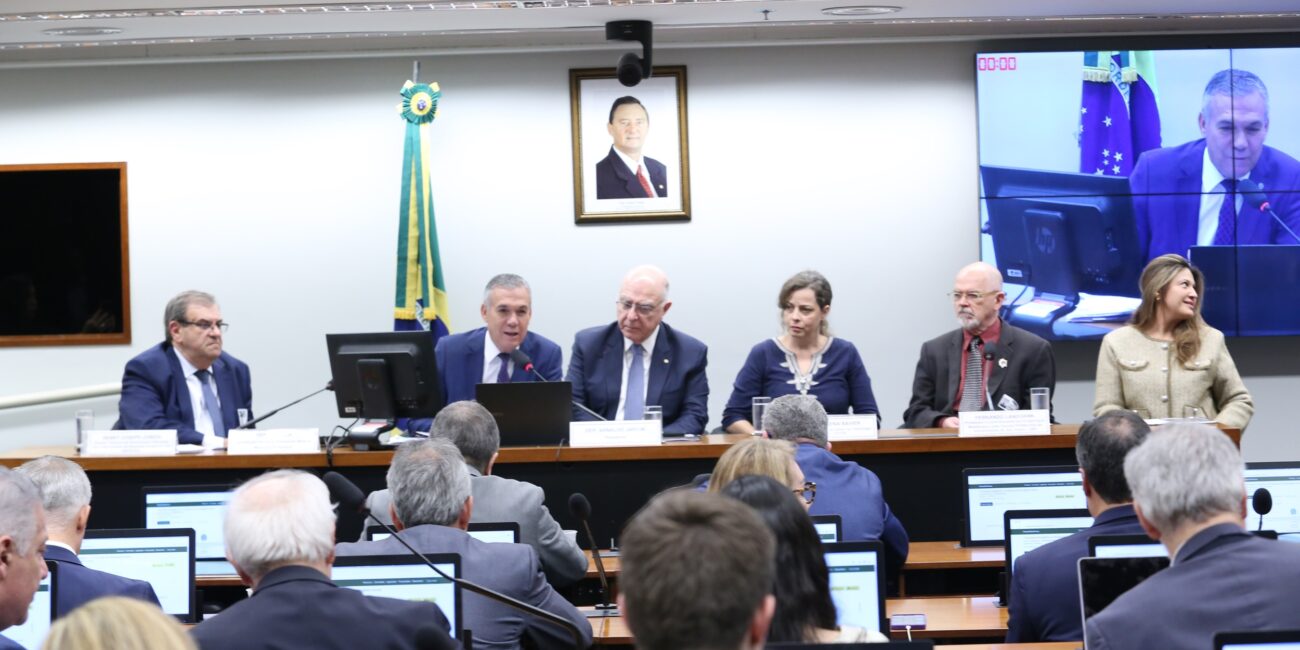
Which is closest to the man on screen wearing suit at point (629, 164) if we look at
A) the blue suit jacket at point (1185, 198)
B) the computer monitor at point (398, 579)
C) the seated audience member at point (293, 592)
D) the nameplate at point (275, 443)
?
the blue suit jacket at point (1185, 198)

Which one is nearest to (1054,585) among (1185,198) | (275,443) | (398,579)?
(398,579)

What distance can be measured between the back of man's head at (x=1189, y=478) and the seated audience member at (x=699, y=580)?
4.09 ft

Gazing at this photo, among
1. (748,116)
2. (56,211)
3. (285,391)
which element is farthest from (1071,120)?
(56,211)

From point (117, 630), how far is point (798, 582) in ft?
3.84

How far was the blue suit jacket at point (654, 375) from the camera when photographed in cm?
596

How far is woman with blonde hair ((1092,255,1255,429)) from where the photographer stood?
18.2 feet

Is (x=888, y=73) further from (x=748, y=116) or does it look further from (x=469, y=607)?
(x=469, y=607)

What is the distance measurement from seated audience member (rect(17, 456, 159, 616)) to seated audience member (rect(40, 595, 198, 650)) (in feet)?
5.65

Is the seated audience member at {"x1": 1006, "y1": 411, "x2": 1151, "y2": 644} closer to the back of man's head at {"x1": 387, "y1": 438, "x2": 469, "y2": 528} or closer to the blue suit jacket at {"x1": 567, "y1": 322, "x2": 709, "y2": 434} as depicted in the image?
the back of man's head at {"x1": 387, "y1": 438, "x2": 469, "y2": 528}

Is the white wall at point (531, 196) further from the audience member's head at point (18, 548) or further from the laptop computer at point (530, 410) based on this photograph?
the audience member's head at point (18, 548)

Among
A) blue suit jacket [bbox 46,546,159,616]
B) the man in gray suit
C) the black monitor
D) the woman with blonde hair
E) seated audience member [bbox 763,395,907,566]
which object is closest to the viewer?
blue suit jacket [bbox 46,546,159,616]

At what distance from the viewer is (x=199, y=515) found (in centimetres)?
461

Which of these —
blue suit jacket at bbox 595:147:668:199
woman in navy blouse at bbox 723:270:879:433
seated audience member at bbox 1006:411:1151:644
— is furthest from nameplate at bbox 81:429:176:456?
seated audience member at bbox 1006:411:1151:644

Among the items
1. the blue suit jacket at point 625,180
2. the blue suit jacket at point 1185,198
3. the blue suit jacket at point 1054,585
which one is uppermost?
the blue suit jacket at point 625,180
